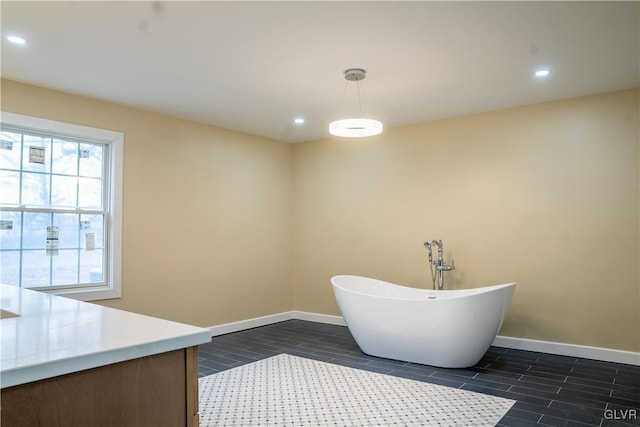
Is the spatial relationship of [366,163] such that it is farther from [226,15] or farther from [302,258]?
[226,15]

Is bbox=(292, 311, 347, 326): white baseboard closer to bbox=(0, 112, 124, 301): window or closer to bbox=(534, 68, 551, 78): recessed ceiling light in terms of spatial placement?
bbox=(0, 112, 124, 301): window

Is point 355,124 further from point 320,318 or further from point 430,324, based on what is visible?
point 320,318

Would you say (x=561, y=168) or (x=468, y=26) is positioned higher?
(x=468, y=26)

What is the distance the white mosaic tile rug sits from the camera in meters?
2.76

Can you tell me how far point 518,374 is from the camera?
12.1ft

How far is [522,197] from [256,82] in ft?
9.53

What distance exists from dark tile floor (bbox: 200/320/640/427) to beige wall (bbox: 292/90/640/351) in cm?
48

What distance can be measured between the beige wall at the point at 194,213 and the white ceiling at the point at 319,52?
27cm

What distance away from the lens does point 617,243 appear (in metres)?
4.05

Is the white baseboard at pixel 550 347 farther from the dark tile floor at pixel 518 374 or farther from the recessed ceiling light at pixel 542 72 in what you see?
the recessed ceiling light at pixel 542 72

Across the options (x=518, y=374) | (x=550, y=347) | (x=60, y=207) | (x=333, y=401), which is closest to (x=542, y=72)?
(x=518, y=374)

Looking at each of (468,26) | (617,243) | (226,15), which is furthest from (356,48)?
(617,243)

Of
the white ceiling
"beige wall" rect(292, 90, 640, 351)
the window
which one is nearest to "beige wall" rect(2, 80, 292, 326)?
the window

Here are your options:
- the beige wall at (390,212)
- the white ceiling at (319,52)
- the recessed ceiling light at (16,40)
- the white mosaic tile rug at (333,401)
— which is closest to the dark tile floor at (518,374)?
the white mosaic tile rug at (333,401)
